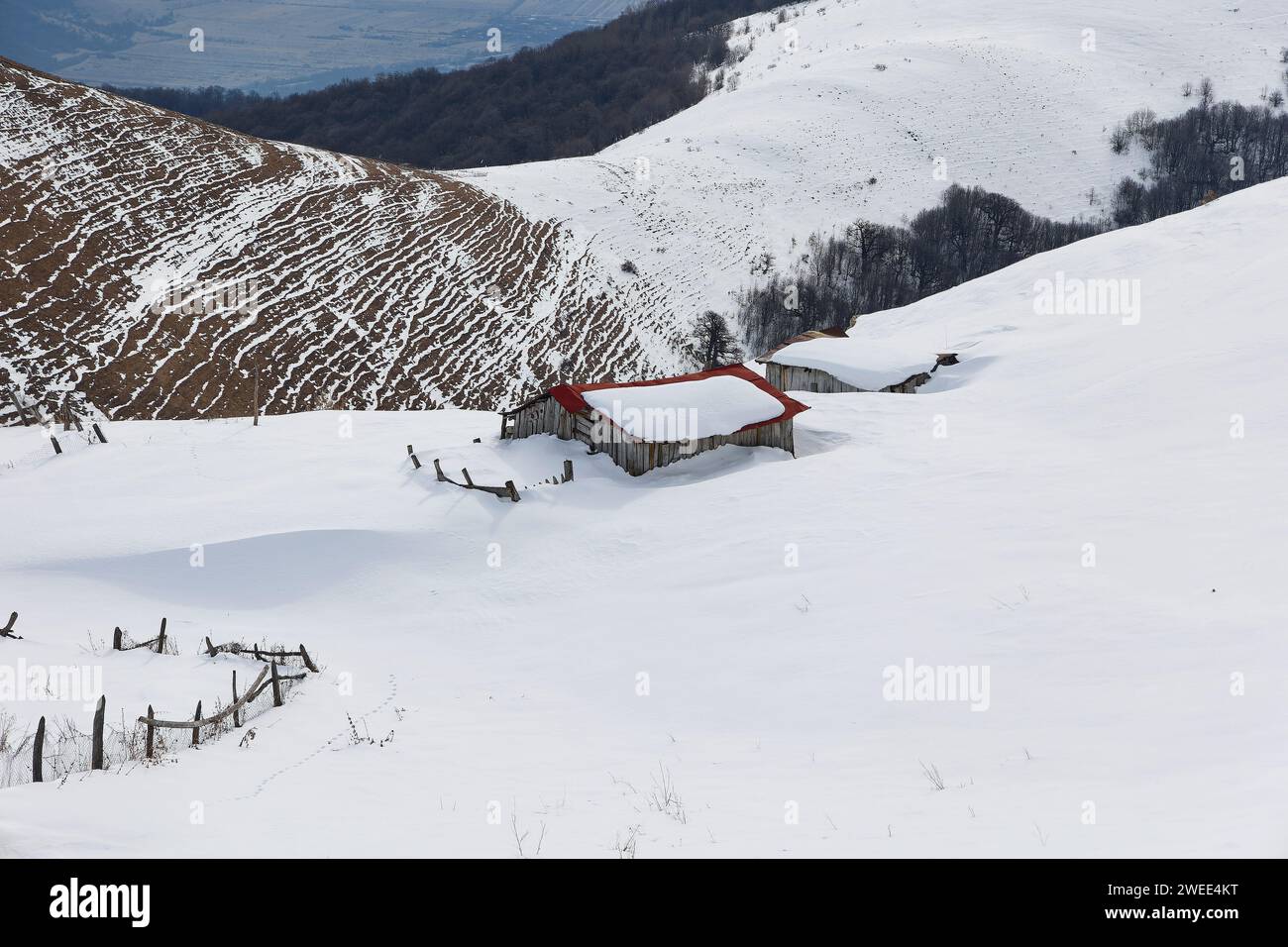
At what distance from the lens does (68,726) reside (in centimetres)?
927

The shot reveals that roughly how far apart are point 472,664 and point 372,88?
126 m

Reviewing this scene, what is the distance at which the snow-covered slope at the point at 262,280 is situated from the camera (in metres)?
32.9

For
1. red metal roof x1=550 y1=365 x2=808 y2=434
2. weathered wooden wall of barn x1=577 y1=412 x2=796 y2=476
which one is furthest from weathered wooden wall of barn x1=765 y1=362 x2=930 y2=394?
weathered wooden wall of barn x1=577 y1=412 x2=796 y2=476

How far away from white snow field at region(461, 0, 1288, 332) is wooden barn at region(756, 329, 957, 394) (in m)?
29.4

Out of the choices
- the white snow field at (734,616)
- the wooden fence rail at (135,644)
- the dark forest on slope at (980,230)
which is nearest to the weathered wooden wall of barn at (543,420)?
the white snow field at (734,616)

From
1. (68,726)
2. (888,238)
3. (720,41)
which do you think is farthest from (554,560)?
(720,41)

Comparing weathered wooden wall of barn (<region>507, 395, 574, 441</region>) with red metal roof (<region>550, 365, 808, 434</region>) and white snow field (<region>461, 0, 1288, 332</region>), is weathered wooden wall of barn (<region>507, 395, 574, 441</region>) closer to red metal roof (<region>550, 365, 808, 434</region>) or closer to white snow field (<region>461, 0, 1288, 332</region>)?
red metal roof (<region>550, 365, 808, 434</region>)

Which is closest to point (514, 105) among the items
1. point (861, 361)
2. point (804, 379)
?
point (804, 379)

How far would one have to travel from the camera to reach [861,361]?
23.6 metres

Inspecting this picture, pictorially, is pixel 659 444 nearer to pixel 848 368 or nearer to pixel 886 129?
pixel 848 368

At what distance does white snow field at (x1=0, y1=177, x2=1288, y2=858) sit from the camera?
6.65 m

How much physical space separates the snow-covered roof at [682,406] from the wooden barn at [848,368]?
445 centimetres

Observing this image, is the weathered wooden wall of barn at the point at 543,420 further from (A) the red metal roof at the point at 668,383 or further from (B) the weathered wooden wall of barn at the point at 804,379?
(B) the weathered wooden wall of barn at the point at 804,379

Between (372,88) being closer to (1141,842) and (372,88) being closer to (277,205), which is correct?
(277,205)
